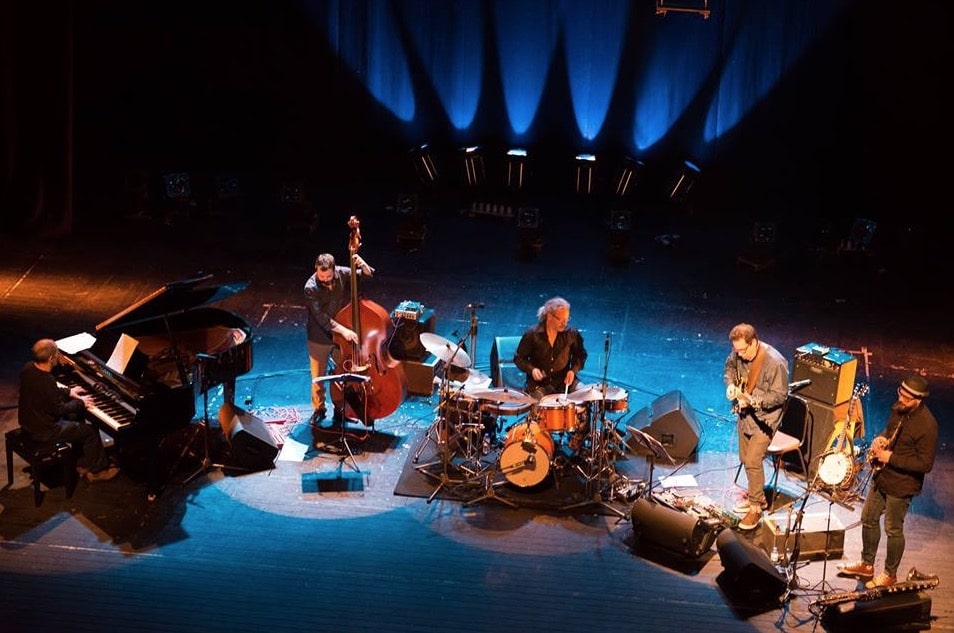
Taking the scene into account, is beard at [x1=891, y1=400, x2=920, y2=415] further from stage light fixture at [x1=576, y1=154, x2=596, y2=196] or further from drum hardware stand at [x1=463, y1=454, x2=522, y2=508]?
stage light fixture at [x1=576, y1=154, x2=596, y2=196]

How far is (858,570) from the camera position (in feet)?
27.0

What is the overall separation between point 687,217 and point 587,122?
1.93 m

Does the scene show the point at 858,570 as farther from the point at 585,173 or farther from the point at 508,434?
the point at 585,173

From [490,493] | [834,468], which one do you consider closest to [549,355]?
[490,493]

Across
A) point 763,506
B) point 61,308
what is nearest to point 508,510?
point 763,506

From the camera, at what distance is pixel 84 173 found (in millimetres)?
15977

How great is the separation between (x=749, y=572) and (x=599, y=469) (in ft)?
5.63

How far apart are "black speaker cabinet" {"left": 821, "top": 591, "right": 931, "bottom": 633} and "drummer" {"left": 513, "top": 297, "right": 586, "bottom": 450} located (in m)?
2.96

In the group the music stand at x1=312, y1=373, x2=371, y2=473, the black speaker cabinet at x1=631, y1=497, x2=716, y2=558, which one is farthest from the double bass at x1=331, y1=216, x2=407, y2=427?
the black speaker cabinet at x1=631, y1=497, x2=716, y2=558

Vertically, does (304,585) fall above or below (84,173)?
below

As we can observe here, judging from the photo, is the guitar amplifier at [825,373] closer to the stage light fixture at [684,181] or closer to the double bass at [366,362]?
the double bass at [366,362]

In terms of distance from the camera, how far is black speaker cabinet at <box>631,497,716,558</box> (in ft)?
27.5

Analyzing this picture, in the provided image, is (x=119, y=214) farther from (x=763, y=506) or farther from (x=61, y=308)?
(x=763, y=506)

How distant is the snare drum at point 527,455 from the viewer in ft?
29.5
